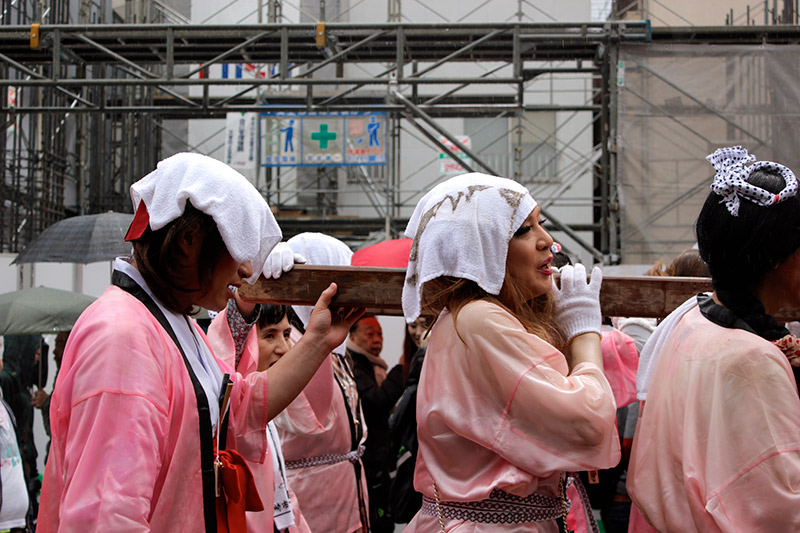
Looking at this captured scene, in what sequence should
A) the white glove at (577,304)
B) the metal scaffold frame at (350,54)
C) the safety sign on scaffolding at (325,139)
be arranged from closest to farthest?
1. the white glove at (577,304)
2. the metal scaffold frame at (350,54)
3. the safety sign on scaffolding at (325,139)

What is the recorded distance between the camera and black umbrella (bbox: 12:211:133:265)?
20.2 feet

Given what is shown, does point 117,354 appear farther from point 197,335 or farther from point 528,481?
point 528,481

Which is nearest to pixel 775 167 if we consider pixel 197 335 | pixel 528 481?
pixel 528 481

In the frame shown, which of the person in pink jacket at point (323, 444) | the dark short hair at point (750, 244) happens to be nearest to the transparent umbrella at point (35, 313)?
the person in pink jacket at point (323, 444)

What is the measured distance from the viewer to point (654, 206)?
9.23 m

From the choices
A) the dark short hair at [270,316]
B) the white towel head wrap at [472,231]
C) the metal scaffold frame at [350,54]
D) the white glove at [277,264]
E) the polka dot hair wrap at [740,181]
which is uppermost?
the metal scaffold frame at [350,54]

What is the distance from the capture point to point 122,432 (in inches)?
64.1

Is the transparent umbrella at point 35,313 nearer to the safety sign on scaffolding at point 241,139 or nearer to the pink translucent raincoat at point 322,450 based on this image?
the pink translucent raincoat at point 322,450

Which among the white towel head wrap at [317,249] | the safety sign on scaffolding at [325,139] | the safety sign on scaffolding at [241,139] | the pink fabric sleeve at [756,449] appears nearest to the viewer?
the pink fabric sleeve at [756,449]

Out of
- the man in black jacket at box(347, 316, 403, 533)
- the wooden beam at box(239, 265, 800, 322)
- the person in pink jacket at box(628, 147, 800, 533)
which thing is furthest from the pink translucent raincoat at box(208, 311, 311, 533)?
the man in black jacket at box(347, 316, 403, 533)

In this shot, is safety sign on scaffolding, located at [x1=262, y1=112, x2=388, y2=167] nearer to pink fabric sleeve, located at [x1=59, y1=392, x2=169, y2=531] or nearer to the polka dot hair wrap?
the polka dot hair wrap

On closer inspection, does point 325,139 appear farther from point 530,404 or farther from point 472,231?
point 530,404

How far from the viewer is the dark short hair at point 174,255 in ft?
6.20

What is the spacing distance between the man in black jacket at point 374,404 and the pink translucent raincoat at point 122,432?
122 inches
